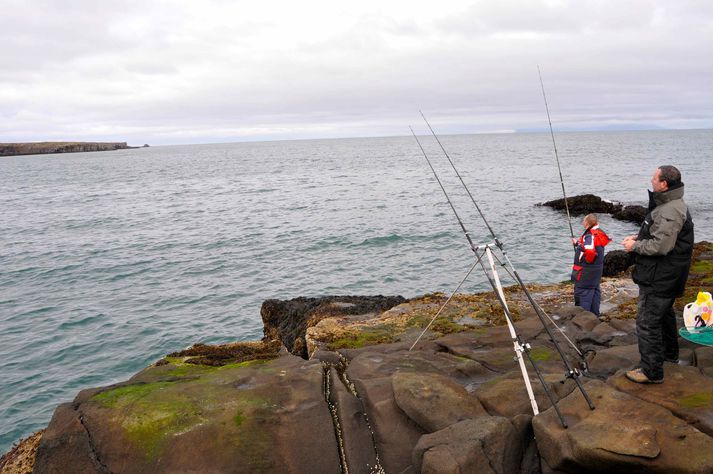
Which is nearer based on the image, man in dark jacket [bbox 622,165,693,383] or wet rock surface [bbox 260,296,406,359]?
man in dark jacket [bbox 622,165,693,383]

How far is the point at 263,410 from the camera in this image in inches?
235

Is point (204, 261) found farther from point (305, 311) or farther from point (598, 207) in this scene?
point (598, 207)

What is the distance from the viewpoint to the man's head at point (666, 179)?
220 inches

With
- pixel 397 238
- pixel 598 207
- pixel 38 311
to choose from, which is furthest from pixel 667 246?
pixel 598 207

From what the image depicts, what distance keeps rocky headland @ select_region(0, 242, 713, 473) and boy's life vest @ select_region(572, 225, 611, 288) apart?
8.07 ft

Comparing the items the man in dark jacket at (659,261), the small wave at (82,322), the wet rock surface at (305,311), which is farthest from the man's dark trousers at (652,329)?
the small wave at (82,322)

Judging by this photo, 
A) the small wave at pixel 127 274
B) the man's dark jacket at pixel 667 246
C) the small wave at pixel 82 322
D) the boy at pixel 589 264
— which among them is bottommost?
the small wave at pixel 82 322

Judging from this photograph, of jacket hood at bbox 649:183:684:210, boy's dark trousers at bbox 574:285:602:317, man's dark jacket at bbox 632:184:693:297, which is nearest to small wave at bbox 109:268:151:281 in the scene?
boy's dark trousers at bbox 574:285:602:317

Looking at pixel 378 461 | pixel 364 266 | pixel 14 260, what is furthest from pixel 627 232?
pixel 14 260

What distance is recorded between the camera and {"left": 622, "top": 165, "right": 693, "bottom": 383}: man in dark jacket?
560 centimetres

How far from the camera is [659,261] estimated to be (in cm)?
574

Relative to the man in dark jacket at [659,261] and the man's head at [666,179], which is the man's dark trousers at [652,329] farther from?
the man's head at [666,179]

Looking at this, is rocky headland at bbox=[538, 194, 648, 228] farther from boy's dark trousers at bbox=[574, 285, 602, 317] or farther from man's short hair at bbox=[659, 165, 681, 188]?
man's short hair at bbox=[659, 165, 681, 188]

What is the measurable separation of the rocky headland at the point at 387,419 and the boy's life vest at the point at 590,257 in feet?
8.07
